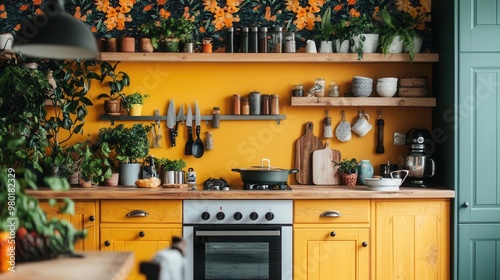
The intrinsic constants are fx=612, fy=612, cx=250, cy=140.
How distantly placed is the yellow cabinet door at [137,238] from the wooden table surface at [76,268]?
1778mm

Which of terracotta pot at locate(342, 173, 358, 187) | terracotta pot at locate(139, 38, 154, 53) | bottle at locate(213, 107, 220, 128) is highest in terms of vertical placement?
terracotta pot at locate(139, 38, 154, 53)

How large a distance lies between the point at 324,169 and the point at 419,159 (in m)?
0.71

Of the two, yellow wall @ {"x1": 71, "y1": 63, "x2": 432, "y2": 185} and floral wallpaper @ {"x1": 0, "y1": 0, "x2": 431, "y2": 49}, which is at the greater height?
floral wallpaper @ {"x1": 0, "y1": 0, "x2": 431, "y2": 49}

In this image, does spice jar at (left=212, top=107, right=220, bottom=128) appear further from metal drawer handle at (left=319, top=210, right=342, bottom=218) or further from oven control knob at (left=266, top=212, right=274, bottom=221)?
metal drawer handle at (left=319, top=210, right=342, bottom=218)

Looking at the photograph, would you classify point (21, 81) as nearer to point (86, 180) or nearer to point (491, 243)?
point (86, 180)

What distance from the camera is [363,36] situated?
4523mm

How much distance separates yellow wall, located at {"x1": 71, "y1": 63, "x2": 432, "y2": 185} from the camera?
4.75 m

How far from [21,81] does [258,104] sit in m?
1.72

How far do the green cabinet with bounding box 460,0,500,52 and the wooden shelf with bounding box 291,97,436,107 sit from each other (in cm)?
51

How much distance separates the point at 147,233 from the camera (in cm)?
408

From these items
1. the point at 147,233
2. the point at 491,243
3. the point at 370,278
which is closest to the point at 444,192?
the point at 491,243

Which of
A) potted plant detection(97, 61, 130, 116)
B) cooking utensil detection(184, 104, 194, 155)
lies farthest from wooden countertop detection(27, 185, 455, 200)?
potted plant detection(97, 61, 130, 116)

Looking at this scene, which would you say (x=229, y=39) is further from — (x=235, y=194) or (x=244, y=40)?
(x=235, y=194)

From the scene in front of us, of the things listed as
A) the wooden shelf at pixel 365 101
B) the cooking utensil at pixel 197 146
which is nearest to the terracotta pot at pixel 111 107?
the cooking utensil at pixel 197 146
